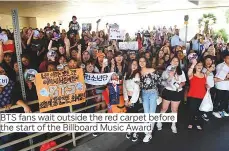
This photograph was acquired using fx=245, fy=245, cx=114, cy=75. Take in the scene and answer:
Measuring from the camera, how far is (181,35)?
28.8 feet

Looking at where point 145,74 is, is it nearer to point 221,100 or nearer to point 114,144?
point 114,144

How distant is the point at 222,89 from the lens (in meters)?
6.21

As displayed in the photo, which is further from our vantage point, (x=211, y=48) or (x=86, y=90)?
(x=211, y=48)

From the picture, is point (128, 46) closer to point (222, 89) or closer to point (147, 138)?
point (222, 89)

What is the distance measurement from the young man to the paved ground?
826mm

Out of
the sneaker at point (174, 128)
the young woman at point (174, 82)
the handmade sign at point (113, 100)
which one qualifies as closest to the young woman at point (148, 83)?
the young woman at point (174, 82)

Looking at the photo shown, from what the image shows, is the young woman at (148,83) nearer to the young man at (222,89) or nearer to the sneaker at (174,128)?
the sneaker at (174,128)

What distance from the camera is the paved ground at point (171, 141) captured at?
479 centimetres

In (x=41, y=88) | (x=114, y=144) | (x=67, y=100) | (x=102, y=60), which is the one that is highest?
(x=102, y=60)

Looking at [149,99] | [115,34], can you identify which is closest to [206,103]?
[149,99]

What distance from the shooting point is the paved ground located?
4.79 meters

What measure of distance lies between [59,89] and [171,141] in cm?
251

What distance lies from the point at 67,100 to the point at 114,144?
135 centimetres

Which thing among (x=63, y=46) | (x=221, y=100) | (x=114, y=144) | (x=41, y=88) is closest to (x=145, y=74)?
(x=114, y=144)
